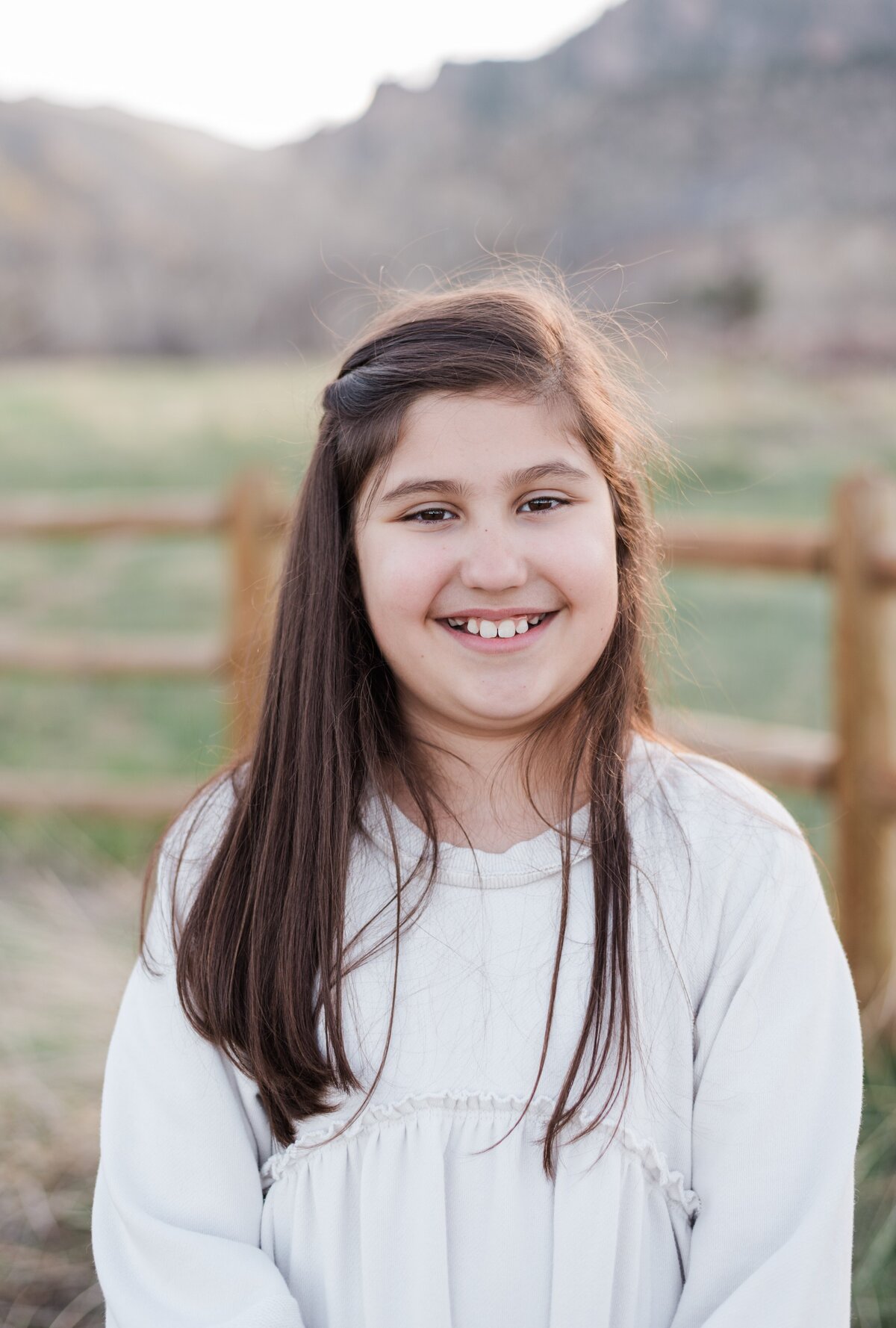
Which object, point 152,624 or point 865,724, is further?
point 152,624

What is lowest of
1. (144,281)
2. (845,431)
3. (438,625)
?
(438,625)

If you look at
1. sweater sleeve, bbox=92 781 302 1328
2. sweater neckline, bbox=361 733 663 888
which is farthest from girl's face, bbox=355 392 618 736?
A: sweater sleeve, bbox=92 781 302 1328

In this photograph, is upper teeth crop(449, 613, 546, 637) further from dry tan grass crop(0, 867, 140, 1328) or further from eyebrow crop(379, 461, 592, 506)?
dry tan grass crop(0, 867, 140, 1328)

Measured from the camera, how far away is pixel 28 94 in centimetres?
1235

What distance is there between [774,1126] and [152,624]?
735 cm

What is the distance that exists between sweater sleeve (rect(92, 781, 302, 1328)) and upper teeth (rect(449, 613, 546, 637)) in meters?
0.48

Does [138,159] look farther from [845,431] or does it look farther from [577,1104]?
[577,1104]

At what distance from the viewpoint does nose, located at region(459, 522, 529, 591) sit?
1154 mm

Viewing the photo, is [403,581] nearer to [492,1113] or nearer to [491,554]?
[491,554]

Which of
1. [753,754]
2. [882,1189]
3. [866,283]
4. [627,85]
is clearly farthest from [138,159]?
[882,1189]

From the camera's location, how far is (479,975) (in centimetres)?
120

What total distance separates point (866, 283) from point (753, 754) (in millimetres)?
7420

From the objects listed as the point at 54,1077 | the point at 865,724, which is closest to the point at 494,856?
the point at 865,724

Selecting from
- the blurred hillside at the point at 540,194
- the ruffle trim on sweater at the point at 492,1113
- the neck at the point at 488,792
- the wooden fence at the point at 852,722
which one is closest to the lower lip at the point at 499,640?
the neck at the point at 488,792
